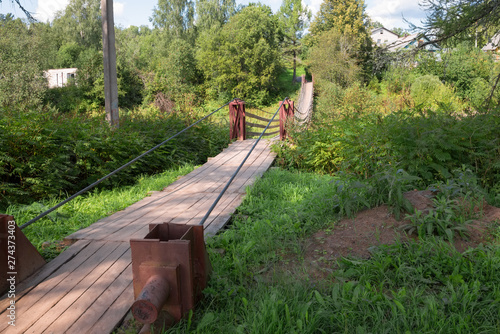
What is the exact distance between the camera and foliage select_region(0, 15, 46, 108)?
77.7 ft

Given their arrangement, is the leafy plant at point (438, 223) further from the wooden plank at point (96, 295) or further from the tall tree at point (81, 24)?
the tall tree at point (81, 24)

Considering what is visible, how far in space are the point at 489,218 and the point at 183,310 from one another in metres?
2.64

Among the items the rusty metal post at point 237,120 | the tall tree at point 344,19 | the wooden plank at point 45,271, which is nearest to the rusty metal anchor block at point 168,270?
the wooden plank at point 45,271

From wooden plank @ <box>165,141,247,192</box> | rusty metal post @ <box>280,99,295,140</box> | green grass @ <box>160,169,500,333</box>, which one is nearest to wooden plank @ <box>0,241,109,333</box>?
green grass @ <box>160,169,500,333</box>

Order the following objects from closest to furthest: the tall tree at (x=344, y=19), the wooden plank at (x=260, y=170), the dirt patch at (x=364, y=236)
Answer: the dirt patch at (x=364, y=236), the wooden plank at (x=260, y=170), the tall tree at (x=344, y=19)

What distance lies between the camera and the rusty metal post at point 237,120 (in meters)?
9.11

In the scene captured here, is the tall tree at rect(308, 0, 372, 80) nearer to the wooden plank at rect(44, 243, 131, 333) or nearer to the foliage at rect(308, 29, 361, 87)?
the foliage at rect(308, 29, 361, 87)

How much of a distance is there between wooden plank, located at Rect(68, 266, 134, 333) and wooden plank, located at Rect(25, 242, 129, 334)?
0.12 m

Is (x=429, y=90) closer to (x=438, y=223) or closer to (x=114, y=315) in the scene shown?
(x=438, y=223)

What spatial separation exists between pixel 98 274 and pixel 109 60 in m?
4.89

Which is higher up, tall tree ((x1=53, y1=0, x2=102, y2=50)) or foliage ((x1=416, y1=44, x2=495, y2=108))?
tall tree ((x1=53, y1=0, x2=102, y2=50))

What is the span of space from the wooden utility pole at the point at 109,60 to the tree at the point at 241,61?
81.8 ft

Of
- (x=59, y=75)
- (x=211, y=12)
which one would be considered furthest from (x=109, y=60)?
(x=211, y=12)

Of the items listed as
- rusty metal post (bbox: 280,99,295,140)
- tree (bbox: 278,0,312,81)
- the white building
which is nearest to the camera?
rusty metal post (bbox: 280,99,295,140)
